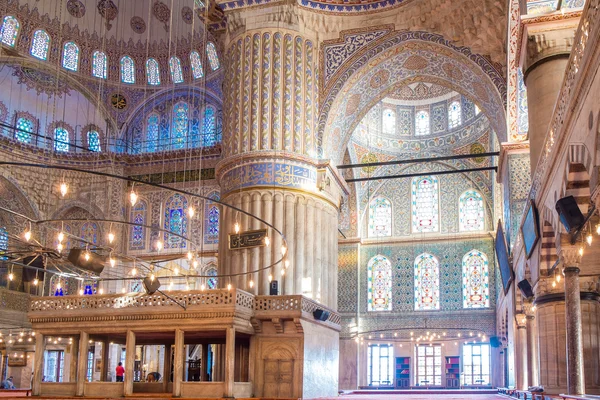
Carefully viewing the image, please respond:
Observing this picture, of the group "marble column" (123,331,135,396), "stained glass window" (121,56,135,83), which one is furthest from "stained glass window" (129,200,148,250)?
"marble column" (123,331,135,396)

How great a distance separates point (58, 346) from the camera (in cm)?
2223

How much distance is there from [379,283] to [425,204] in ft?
9.42

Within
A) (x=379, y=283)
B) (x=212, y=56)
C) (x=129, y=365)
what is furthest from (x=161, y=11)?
(x=129, y=365)

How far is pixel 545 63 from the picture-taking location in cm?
1122

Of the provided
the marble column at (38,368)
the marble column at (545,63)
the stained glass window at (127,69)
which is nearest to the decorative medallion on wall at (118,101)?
the stained glass window at (127,69)

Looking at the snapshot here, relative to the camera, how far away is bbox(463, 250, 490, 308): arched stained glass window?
73.5ft

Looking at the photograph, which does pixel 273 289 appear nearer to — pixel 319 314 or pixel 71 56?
pixel 319 314

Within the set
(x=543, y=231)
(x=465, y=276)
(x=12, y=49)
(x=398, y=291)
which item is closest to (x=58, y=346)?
(x=12, y=49)

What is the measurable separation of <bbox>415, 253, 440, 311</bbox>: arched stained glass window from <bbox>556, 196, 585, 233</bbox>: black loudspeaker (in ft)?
50.7

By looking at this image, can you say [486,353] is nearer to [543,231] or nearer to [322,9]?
[322,9]

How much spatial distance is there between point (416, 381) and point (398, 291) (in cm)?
274

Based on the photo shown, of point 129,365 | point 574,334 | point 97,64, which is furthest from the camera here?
point 97,64

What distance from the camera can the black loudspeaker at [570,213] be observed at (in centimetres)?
759

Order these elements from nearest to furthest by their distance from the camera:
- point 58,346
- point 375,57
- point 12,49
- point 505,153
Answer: point 505,153, point 375,57, point 12,49, point 58,346
